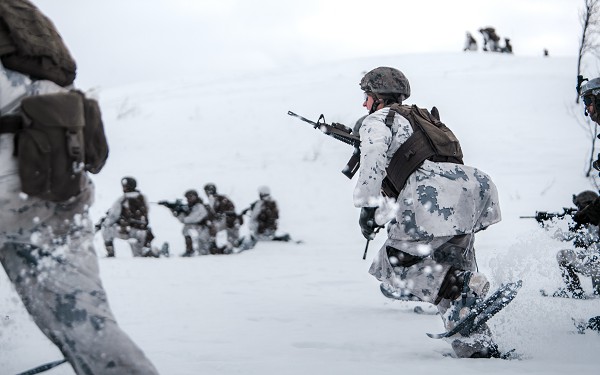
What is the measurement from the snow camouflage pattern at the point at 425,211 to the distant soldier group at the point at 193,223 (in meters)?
8.57

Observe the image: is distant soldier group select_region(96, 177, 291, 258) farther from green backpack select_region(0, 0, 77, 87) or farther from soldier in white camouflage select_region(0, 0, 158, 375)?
soldier in white camouflage select_region(0, 0, 158, 375)

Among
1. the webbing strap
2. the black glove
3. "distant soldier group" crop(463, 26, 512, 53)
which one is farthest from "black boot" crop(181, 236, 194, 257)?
"distant soldier group" crop(463, 26, 512, 53)

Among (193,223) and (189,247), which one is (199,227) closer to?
(193,223)

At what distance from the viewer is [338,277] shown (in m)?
8.18

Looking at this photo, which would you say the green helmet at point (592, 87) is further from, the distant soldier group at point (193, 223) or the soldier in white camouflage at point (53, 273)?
the distant soldier group at point (193, 223)

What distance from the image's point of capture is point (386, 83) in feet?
14.0

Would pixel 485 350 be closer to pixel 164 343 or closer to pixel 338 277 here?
pixel 164 343

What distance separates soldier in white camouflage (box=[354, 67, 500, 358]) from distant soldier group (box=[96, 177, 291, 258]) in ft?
28.1

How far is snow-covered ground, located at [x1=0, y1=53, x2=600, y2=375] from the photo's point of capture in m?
4.02

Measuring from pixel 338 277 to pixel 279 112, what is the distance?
54.7 feet

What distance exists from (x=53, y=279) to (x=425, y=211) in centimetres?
202

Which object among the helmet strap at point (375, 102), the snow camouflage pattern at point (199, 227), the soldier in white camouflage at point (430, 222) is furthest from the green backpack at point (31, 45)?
the snow camouflage pattern at point (199, 227)

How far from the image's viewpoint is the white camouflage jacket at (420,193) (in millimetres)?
3855

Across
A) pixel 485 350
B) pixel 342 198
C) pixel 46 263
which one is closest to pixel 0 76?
pixel 46 263
